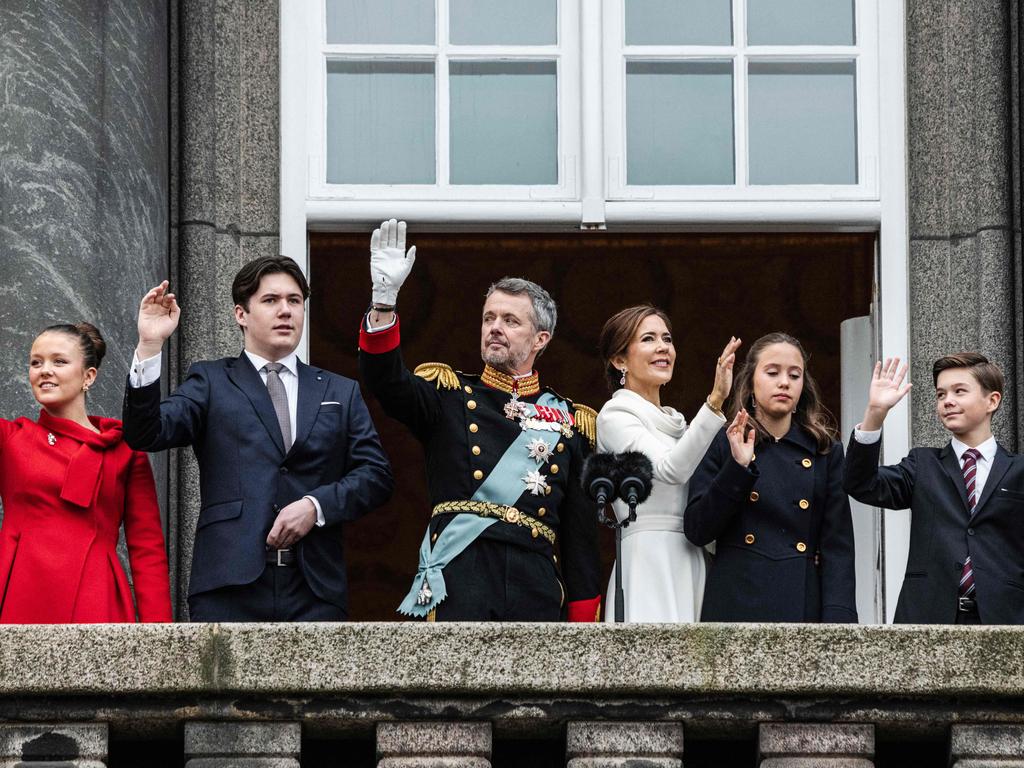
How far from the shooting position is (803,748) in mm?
6441

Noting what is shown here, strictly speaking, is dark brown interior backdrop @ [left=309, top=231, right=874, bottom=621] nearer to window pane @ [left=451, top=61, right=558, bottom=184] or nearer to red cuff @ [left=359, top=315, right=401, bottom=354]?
window pane @ [left=451, top=61, right=558, bottom=184]

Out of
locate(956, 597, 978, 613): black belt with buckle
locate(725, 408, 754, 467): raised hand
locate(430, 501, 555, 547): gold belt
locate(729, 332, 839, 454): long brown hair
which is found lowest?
locate(956, 597, 978, 613): black belt with buckle

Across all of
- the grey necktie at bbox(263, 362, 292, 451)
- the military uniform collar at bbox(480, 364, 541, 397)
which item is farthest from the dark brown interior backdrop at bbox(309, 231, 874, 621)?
the grey necktie at bbox(263, 362, 292, 451)

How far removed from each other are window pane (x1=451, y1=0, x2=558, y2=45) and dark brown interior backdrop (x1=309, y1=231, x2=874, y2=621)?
3654mm

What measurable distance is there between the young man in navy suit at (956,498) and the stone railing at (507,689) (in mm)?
1207

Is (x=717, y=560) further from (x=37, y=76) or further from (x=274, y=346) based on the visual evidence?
(x=37, y=76)

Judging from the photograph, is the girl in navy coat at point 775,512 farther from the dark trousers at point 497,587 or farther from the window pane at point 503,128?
the window pane at point 503,128

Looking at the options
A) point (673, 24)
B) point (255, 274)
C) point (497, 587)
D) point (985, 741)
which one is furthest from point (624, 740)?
point (673, 24)

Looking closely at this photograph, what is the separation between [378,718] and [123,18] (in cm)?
378

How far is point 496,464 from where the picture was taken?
8055mm

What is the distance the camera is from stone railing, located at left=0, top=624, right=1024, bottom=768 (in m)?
6.43

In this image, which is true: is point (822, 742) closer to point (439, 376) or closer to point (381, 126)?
point (439, 376)

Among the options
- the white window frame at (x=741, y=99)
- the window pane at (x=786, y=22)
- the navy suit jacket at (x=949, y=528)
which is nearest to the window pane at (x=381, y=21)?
the white window frame at (x=741, y=99)

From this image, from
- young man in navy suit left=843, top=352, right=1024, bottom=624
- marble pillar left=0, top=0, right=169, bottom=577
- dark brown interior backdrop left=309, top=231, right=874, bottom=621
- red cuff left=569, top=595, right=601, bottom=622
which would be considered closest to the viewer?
young man in navy suit left=843, top=352, right=1024, bottom=624
